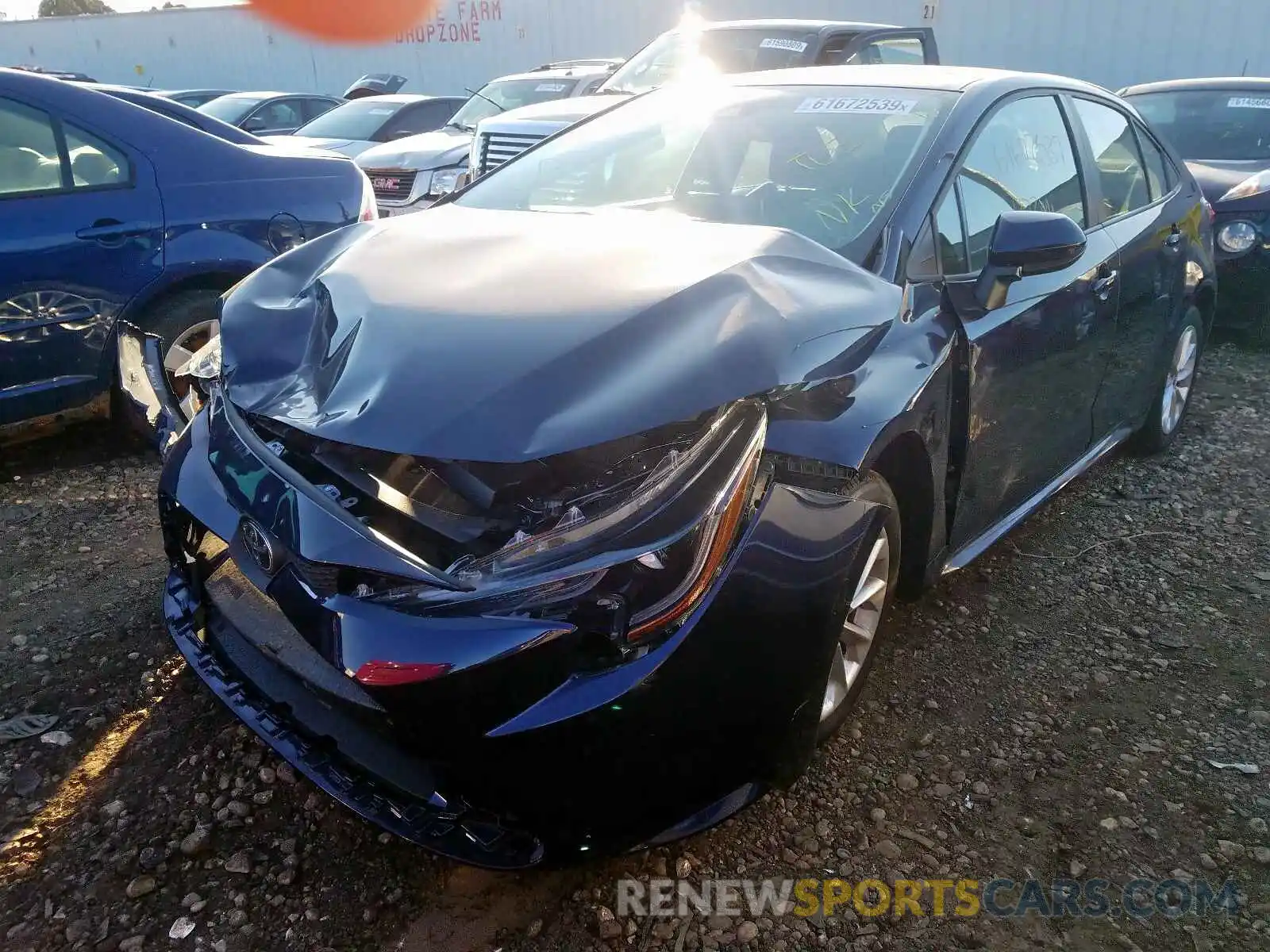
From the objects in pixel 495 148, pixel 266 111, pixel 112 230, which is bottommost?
pixel 266 111

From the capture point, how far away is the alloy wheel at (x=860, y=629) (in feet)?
7.29

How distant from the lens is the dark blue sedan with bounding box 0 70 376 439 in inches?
139

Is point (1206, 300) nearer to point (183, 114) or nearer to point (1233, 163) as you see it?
point (1233, 163)

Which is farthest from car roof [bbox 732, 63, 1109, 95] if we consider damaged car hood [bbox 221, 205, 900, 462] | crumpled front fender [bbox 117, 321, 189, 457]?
crumpled front fender [bbox 117, 321, 189, 457]

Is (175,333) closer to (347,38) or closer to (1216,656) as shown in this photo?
(1216,656)

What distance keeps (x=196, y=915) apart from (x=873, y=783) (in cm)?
150

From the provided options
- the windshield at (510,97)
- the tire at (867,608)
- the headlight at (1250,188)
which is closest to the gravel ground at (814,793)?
the tire at (867,608)

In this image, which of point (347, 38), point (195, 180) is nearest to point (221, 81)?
point (347, 38)

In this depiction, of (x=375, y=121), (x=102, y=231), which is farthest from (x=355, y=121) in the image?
(x=102, y=231)

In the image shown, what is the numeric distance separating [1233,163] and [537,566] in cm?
669

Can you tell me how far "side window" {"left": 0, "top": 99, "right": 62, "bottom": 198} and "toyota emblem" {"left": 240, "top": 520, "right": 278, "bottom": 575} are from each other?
2.60m

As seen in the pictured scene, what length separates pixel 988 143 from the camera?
8.96 ft

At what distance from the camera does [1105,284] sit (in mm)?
3064

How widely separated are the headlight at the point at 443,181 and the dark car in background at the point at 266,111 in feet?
15.1
